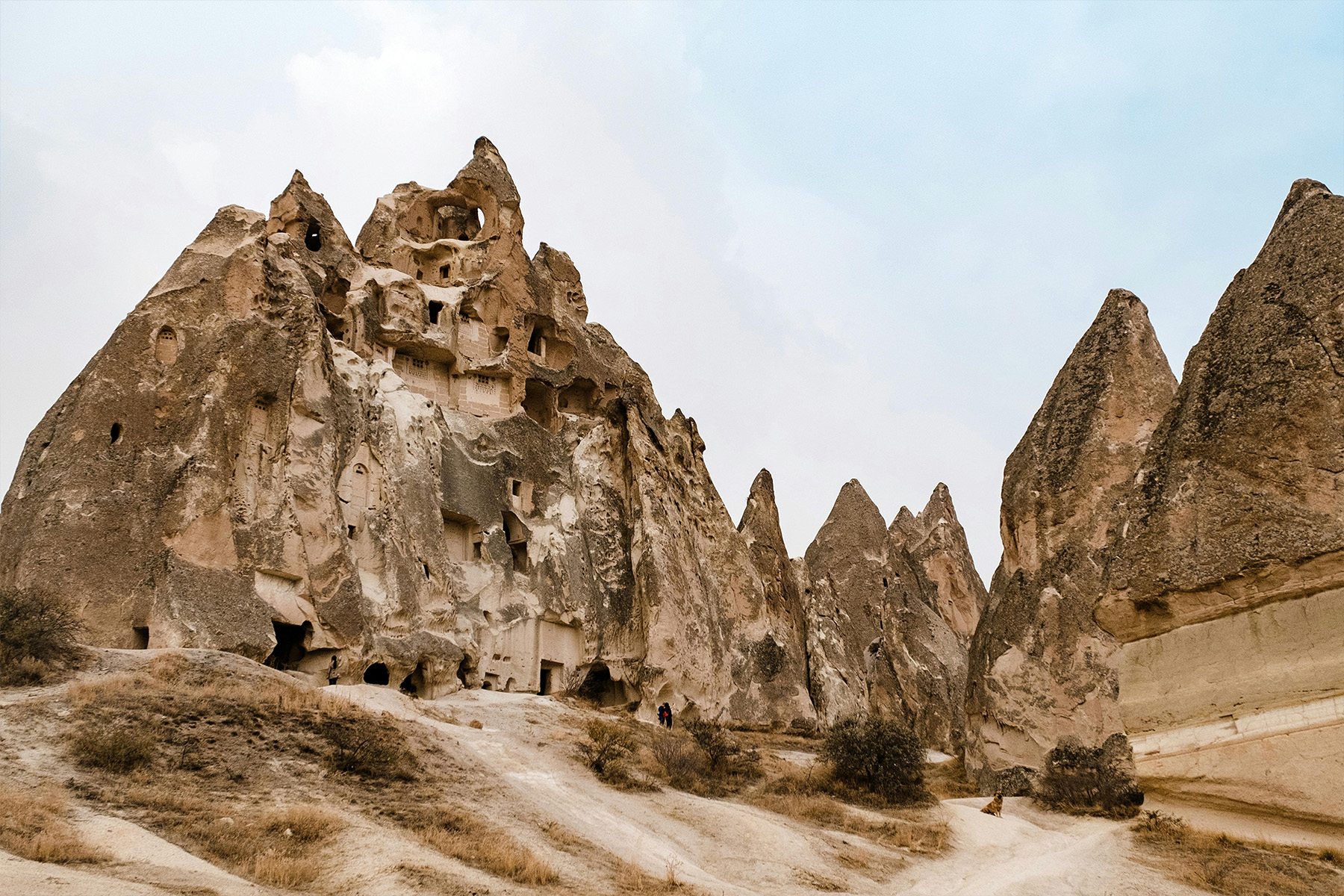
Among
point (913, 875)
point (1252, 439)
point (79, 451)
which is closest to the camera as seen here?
point (1252, 439)

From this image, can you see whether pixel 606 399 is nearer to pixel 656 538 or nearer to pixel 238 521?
pixel 656 538

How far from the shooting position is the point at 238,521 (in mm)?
16969

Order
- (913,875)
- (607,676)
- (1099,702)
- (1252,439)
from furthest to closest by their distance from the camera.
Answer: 1. (607,676)
2. (1099,702)
3. (913,875)
4. (1252,439)

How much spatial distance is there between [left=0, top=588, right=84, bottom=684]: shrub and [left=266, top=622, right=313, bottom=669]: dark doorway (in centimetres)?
441

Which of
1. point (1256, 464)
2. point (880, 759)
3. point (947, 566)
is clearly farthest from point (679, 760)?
point (947, 566)

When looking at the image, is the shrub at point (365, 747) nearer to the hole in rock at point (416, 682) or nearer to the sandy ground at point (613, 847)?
the sandy ground at point (613, 847)

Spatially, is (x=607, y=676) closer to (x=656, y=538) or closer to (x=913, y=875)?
(x=656, y=538)

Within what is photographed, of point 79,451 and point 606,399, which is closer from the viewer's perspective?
point 79,451

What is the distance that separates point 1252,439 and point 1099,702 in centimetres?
1075

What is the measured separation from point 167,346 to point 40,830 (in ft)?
41.6

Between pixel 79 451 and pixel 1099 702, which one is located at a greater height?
pixel 79 451

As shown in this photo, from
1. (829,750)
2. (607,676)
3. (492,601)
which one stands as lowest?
(829,750)

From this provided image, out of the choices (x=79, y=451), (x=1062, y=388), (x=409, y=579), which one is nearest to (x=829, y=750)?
(x=1062, y=388)

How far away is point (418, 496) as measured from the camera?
21.2 m
